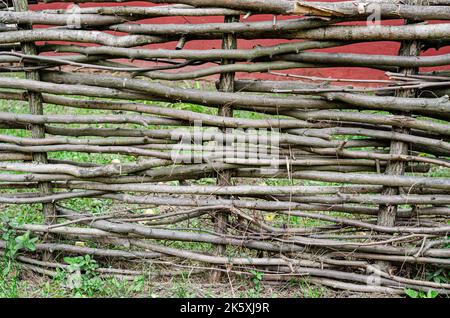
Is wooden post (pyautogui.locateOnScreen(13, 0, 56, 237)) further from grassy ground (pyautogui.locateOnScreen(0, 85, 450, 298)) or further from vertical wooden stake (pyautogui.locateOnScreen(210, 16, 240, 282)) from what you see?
→ vertical wooden stake (pyautogui.locateOnScreen(210, 16, 240, 282))

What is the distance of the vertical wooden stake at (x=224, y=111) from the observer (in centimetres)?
255

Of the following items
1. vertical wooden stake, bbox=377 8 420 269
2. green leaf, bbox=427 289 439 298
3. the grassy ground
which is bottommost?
the grassy ground

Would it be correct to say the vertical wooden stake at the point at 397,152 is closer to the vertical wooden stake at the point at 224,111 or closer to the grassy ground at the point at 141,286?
the grassy ground at the point at 141,286

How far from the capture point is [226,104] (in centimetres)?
259

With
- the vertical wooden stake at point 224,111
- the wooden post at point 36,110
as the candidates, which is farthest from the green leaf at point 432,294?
the wooden post at point 36,110

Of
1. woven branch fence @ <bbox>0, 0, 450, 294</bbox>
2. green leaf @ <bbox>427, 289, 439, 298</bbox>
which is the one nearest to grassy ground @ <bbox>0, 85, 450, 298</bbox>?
woven branch fence @ <bbox>0, 0, 450, 294</bbox>

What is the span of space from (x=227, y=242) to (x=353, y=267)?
0.69m

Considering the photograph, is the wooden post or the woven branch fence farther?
the wooden post

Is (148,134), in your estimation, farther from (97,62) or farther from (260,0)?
(260,0)

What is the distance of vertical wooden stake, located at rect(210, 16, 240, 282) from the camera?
8.38ft

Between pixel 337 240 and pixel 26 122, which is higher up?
pixel 26 122

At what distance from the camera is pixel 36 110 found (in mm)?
2770

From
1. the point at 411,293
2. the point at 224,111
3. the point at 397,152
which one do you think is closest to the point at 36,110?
the point at 224,111

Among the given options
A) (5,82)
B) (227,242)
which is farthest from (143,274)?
(5,82)
